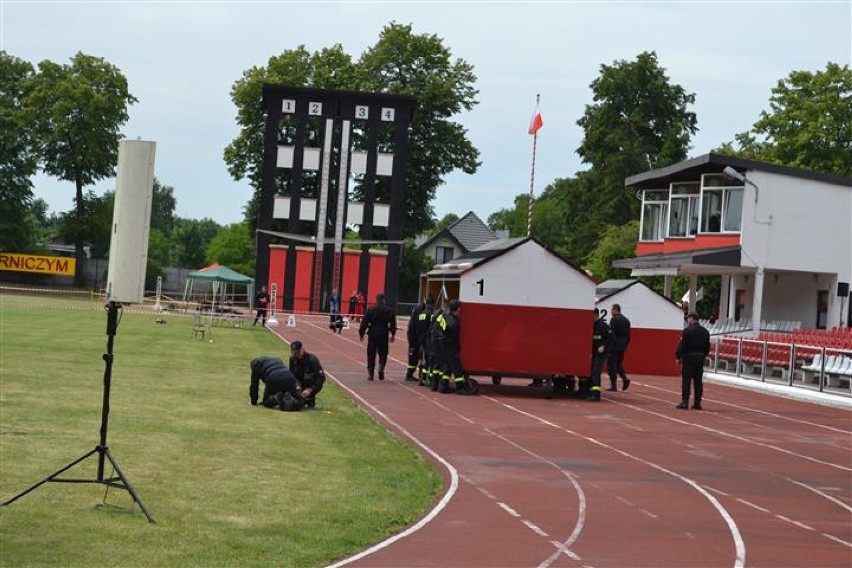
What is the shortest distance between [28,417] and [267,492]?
5.61m

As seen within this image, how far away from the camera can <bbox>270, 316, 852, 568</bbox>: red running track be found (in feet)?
34.6

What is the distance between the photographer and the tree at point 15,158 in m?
88.5

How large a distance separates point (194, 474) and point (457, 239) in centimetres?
11490

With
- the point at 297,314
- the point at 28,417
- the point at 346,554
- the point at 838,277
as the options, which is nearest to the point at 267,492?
the point at 346,554

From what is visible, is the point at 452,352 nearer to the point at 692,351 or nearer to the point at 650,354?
the point at 692,351

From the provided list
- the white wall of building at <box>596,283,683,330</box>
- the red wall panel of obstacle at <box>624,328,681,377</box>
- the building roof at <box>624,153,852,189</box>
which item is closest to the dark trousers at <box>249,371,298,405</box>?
the white wall of building at <box>596,283,683,330</box>

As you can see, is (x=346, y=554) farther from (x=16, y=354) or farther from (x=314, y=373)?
(x=16, y=354)

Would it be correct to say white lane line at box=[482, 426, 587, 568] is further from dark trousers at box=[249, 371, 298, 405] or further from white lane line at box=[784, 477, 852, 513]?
dark trousers at box=[249, 371, 298, 405]

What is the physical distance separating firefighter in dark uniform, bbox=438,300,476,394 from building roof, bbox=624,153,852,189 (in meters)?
21.8

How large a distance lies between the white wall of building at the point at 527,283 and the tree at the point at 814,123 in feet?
145

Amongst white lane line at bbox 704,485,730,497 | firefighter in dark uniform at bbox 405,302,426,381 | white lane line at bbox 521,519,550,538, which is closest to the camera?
white lane line at bbox 521,519,550,538

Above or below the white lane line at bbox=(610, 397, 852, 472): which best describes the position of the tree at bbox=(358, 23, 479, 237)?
above

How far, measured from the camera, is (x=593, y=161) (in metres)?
89.4

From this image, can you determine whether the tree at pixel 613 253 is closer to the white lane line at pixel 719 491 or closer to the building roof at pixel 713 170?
the building roof at pixel 713 170
